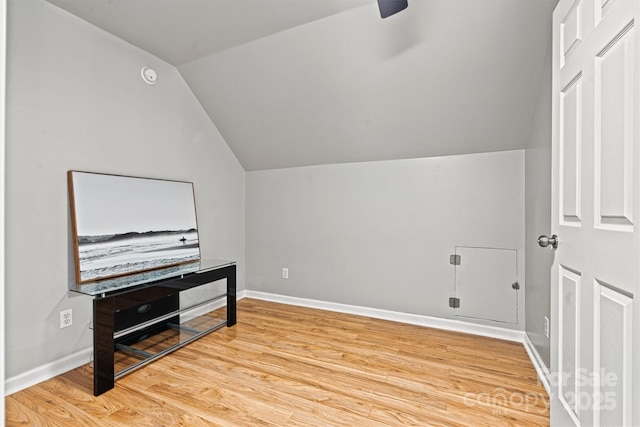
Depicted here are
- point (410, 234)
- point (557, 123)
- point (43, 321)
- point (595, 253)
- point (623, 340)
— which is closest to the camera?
point (623, 340)

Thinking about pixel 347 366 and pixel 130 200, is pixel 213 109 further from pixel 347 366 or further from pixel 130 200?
pixel 347 366

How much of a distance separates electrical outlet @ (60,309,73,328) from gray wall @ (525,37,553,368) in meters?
3.11

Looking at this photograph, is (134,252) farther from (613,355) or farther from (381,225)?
(613,355)

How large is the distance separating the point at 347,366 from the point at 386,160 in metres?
1.90

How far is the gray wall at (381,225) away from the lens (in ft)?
8.80

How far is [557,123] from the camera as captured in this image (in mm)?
1279

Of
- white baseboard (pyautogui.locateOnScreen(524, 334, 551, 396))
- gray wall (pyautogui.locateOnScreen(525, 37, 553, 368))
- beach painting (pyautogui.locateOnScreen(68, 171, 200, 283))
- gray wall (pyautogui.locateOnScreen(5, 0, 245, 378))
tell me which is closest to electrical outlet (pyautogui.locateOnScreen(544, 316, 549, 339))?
gray wall (pyautogui.locateOnScreen(525, 37, 553, 368))

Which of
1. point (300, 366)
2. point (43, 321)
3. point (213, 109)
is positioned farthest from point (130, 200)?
point (300, 366)

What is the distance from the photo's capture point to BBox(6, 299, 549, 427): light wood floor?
1.60 metres

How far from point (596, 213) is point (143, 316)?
287cm

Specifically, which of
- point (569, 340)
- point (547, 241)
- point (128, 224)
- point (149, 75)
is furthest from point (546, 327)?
point (149, 75)

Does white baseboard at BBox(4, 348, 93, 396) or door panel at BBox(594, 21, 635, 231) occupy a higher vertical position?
door panel at BBox(594, 21, 635, 231)

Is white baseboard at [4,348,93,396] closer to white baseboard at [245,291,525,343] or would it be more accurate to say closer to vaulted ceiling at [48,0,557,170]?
white baseboard at [245,291,525,343]

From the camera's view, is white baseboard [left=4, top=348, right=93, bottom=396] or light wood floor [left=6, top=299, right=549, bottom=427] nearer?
light wood floor [left=6, top=299, right=549, bottom=427]
